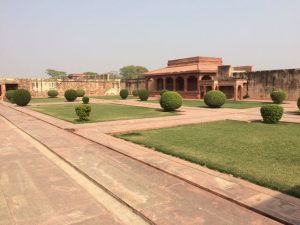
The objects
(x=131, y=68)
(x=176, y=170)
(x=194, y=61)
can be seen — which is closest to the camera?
(x=176, y=170)

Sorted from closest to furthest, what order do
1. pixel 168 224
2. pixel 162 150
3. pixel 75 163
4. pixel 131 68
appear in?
pixel 168 224 → pixel 75 163 → pixel 162 150 → pixel 131 68

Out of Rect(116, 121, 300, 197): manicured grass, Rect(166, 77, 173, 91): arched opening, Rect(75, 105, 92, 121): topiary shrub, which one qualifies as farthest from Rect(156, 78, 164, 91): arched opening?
Rect(116, 121, 300, 197): manicured grass

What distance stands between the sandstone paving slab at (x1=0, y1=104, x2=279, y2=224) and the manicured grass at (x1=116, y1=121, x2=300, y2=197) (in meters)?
1.22

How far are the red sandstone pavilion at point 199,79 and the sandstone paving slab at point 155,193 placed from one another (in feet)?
A: 87.6

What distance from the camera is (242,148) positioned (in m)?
8.33

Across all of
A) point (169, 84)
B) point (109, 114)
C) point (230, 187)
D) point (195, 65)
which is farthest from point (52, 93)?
point (230, 187)

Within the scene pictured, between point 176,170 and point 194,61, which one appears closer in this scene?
point 176,170

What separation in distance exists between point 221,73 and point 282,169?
29261mm

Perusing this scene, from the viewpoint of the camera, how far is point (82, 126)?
503 inches

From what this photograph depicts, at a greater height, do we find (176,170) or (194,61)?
(194,61)

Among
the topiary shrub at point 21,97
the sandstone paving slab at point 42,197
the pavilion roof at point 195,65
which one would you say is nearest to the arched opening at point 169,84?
the pavilion roof at point 195,65

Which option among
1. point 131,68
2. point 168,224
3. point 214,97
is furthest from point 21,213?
point 131,68

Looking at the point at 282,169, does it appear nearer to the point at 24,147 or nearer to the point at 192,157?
the point at 192,157

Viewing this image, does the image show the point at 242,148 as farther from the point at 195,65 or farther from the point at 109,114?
the point at 195,65
